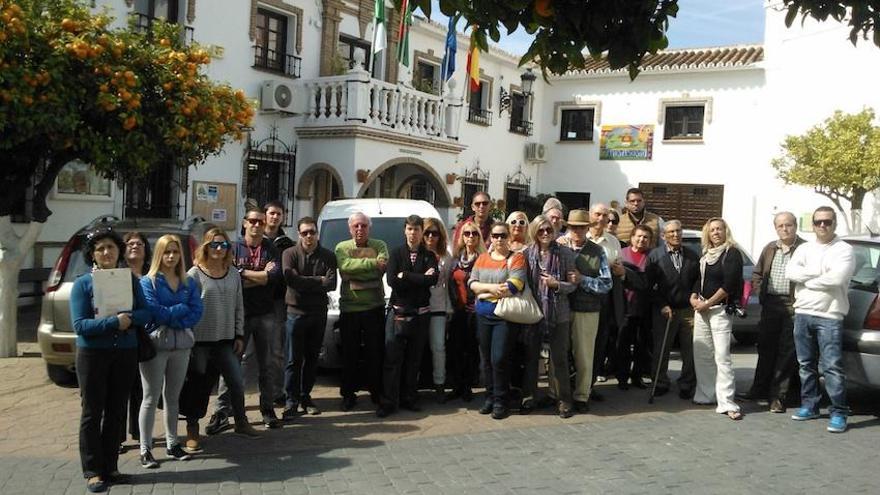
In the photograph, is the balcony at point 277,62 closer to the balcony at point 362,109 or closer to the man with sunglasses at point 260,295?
the balcony at point 362,109

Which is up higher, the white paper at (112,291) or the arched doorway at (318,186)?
the arched doorway at (318,186)

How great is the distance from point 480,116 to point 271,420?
655 inches

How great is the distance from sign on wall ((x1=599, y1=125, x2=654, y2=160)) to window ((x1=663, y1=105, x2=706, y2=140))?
52 cm

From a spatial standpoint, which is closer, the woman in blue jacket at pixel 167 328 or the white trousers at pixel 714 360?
the woman in blue jacket at pixel 167 328

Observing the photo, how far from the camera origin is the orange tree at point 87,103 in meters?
6.82

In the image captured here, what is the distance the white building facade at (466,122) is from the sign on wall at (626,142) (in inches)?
2.4

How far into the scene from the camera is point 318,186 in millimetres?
17109

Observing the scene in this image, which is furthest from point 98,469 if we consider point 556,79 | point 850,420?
point 556,79

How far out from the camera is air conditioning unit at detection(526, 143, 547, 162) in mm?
24141

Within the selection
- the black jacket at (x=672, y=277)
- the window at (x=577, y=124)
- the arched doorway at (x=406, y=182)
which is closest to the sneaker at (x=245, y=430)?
the black jacket at (x=672, y=277)

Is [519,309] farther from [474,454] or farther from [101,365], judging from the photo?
[101,365]

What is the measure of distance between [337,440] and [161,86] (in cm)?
404

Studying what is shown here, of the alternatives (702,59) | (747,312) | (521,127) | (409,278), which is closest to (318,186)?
(521,127)

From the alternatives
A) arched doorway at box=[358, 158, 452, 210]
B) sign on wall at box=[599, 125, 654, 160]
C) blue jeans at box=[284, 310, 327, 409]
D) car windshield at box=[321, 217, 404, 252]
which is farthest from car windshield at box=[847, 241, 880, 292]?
sign on wall at box=[599, 125, 654, 160]
